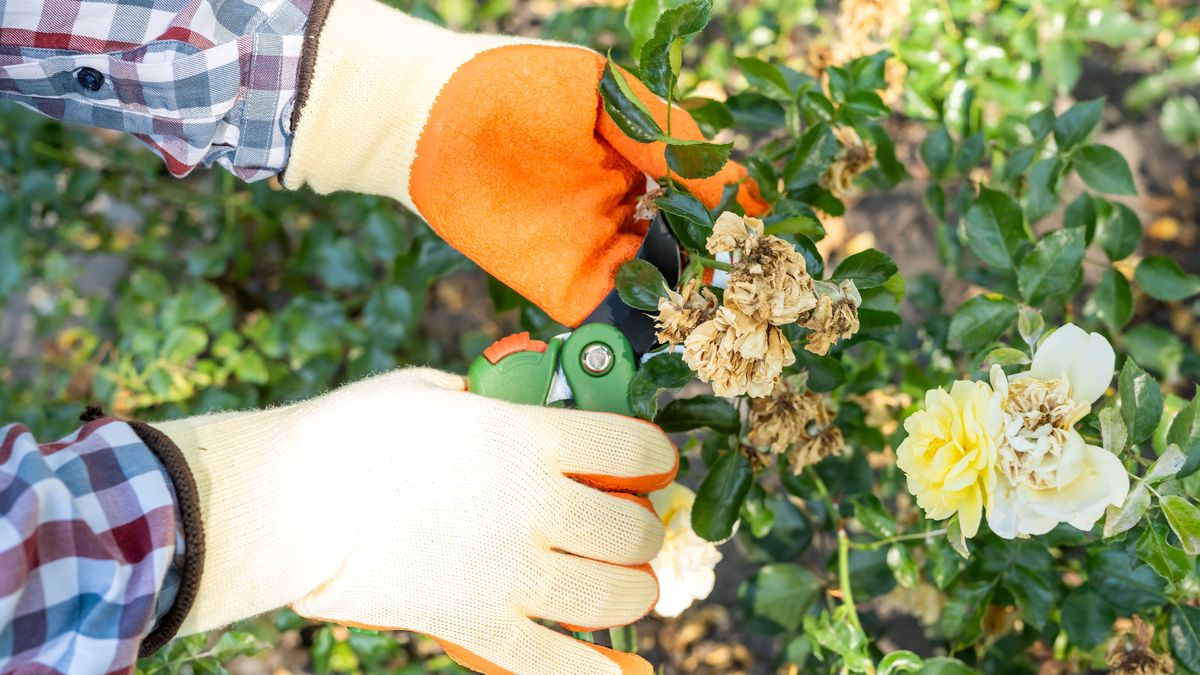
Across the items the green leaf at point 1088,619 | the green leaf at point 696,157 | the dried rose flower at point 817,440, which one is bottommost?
the green leaf at point 1088,619

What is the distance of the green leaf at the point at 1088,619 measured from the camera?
1084mm

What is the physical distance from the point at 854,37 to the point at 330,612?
3.63ft

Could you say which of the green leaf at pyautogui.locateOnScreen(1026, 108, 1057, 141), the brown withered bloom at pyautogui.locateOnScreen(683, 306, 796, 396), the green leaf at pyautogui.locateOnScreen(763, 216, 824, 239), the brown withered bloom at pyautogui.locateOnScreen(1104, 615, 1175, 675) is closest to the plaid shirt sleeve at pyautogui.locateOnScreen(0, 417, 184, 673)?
the brown withered bloom at pyautogui.locateOnScreen(683, 306, 796, 396)

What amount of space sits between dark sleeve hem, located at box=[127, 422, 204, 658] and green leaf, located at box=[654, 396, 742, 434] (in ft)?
1.59

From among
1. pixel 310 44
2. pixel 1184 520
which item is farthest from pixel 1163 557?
pixel 310 44

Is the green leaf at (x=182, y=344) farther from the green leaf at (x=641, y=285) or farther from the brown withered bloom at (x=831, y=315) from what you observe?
the brown withered bloom at (x=831, y=315)

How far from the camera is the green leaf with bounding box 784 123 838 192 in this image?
102 cm

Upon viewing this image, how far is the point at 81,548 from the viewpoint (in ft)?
2.60

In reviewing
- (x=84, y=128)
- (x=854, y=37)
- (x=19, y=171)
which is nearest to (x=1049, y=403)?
(x=854, y=37)

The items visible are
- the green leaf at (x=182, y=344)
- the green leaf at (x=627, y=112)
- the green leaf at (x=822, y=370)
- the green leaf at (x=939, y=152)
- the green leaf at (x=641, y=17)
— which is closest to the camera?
the green leaf at (x=627, y=112)

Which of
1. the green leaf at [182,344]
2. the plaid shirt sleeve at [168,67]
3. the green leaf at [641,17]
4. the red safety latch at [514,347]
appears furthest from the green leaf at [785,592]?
the green leaf at [182,344]

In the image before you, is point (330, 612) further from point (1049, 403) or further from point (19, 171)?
point (19, 171)

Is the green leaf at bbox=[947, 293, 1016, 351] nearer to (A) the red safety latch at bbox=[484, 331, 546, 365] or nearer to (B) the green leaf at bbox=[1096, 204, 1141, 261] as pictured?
(B) the green leaf at bbox=[1096, 204, 1141, 261]

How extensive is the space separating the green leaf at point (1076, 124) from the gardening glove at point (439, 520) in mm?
663
